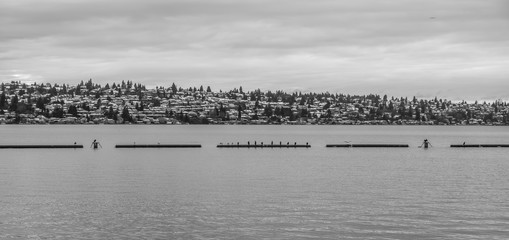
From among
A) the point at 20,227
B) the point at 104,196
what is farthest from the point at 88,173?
the point at 20,227

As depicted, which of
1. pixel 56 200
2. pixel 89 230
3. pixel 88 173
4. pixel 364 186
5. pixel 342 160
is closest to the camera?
pixel 89 230

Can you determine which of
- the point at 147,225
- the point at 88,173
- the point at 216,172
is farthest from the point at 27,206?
the point at 216,172

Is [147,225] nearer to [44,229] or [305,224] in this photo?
[44,229]

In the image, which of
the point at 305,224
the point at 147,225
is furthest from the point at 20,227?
the point at 305,224

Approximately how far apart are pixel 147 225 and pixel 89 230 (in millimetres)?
2835

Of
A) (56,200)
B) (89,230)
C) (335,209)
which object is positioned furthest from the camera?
(56,200)

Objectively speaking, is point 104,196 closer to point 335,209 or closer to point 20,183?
point 20,183

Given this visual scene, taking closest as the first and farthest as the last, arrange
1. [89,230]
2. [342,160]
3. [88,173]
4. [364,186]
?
1. [89,230]
2. [364,186]
3. [88,173]
4. [342,160]

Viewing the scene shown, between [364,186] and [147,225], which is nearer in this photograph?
[147,225]

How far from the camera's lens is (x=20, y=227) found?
33.3m

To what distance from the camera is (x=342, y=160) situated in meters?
83.3

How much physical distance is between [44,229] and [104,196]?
1117 cm

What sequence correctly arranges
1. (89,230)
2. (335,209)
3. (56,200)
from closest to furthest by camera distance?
(89,230) → (335,209) → (56,200)

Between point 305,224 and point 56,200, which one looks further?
point 56,200
